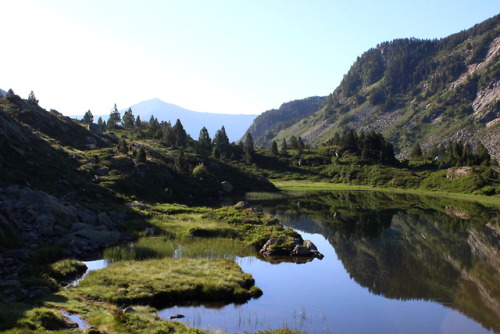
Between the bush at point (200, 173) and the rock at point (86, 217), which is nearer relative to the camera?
the rock at point (86, 217)

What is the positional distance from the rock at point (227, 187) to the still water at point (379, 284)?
56381 millimetres

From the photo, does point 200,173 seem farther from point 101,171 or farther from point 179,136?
point 179,136

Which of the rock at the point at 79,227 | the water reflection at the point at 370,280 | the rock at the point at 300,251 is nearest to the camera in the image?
the water reflection at the point at 370,280

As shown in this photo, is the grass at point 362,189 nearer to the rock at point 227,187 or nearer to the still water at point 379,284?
the rock at point 227,187

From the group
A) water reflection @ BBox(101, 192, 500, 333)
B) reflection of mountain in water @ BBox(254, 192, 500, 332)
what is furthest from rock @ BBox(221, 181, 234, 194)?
water reflection @ BBox(101, 192, 500, 333)

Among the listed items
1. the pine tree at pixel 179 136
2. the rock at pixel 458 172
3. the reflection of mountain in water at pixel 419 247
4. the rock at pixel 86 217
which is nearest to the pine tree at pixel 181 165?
the reflection of mountain in water at pixel 419 247

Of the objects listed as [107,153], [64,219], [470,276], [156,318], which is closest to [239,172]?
[107,153]

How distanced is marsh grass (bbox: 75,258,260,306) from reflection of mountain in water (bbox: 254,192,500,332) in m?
14.8

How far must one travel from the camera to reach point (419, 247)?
Answer: 59.1 m

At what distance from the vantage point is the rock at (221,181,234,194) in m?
134

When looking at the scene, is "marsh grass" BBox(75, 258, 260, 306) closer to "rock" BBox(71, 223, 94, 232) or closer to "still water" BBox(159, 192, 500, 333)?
"still water" BBox(159, 192, 500, 333)

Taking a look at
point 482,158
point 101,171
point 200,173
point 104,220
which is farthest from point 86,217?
point 482,158

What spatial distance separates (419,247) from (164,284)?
42.0m

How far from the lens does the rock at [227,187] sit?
13435 cm
